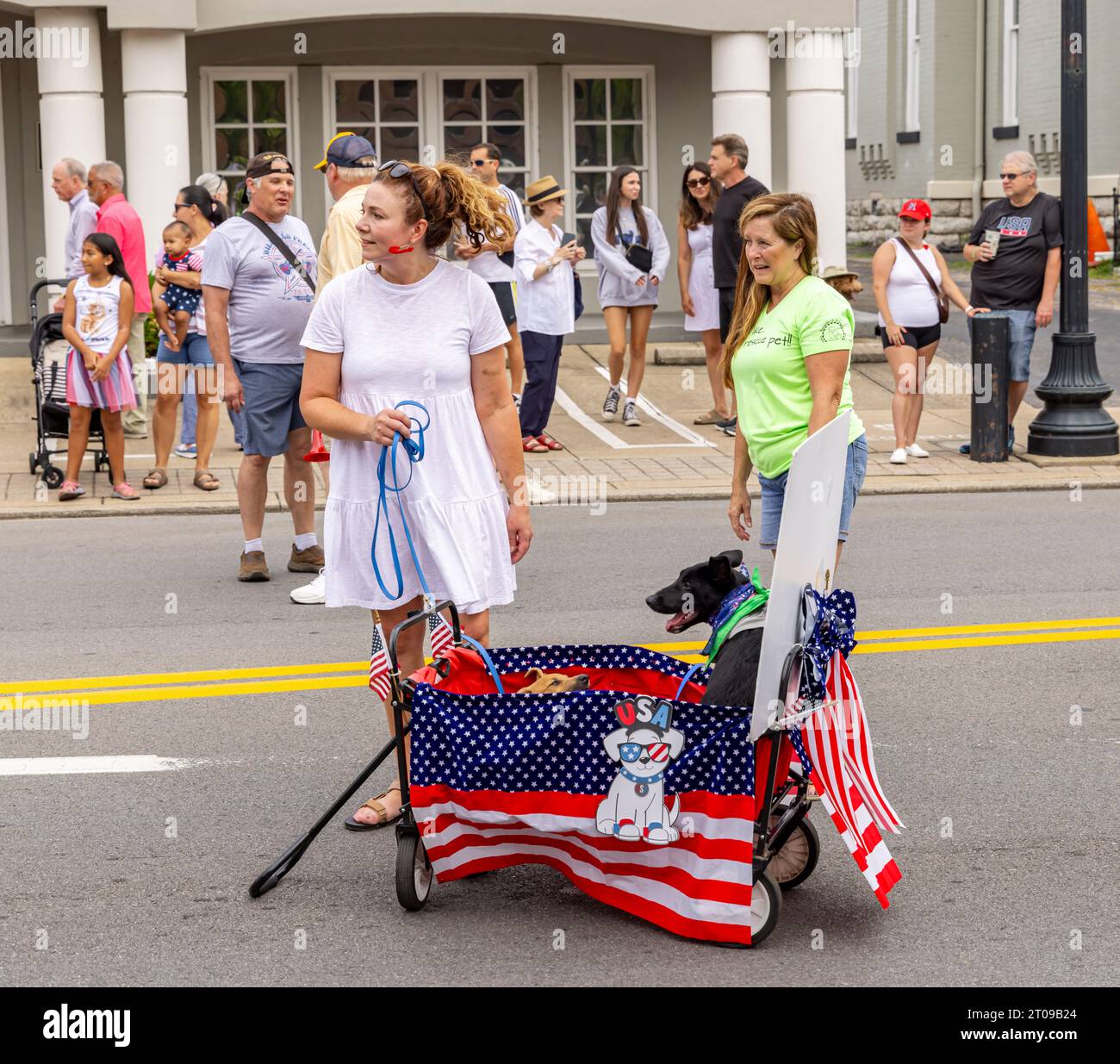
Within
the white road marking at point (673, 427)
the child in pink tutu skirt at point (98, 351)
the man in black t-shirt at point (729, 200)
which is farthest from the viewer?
the white road marking at point (673, 427)

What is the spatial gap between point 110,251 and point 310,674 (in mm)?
5150

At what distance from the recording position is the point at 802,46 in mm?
16703

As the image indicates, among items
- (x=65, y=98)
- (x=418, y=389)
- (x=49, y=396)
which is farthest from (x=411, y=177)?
(x=65, y=98)

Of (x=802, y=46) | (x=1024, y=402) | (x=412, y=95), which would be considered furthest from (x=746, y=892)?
(x=412, y=95)

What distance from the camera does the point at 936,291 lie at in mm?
12203

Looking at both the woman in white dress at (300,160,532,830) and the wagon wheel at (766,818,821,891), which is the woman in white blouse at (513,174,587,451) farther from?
the wagon wheel at (766,818,821,891)

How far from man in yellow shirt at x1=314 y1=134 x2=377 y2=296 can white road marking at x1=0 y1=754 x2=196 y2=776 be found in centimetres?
274

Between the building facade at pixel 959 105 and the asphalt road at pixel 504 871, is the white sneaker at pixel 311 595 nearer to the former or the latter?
the asphalt road at pixel 504 871

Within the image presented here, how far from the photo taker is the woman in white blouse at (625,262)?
1370 centimetres

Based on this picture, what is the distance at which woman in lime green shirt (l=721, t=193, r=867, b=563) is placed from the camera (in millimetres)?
5758

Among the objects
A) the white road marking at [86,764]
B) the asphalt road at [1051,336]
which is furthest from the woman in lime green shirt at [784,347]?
the asphalt road at [1051,336]

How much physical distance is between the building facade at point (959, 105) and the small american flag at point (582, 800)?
24190 mm

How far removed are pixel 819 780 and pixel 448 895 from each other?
109cm
